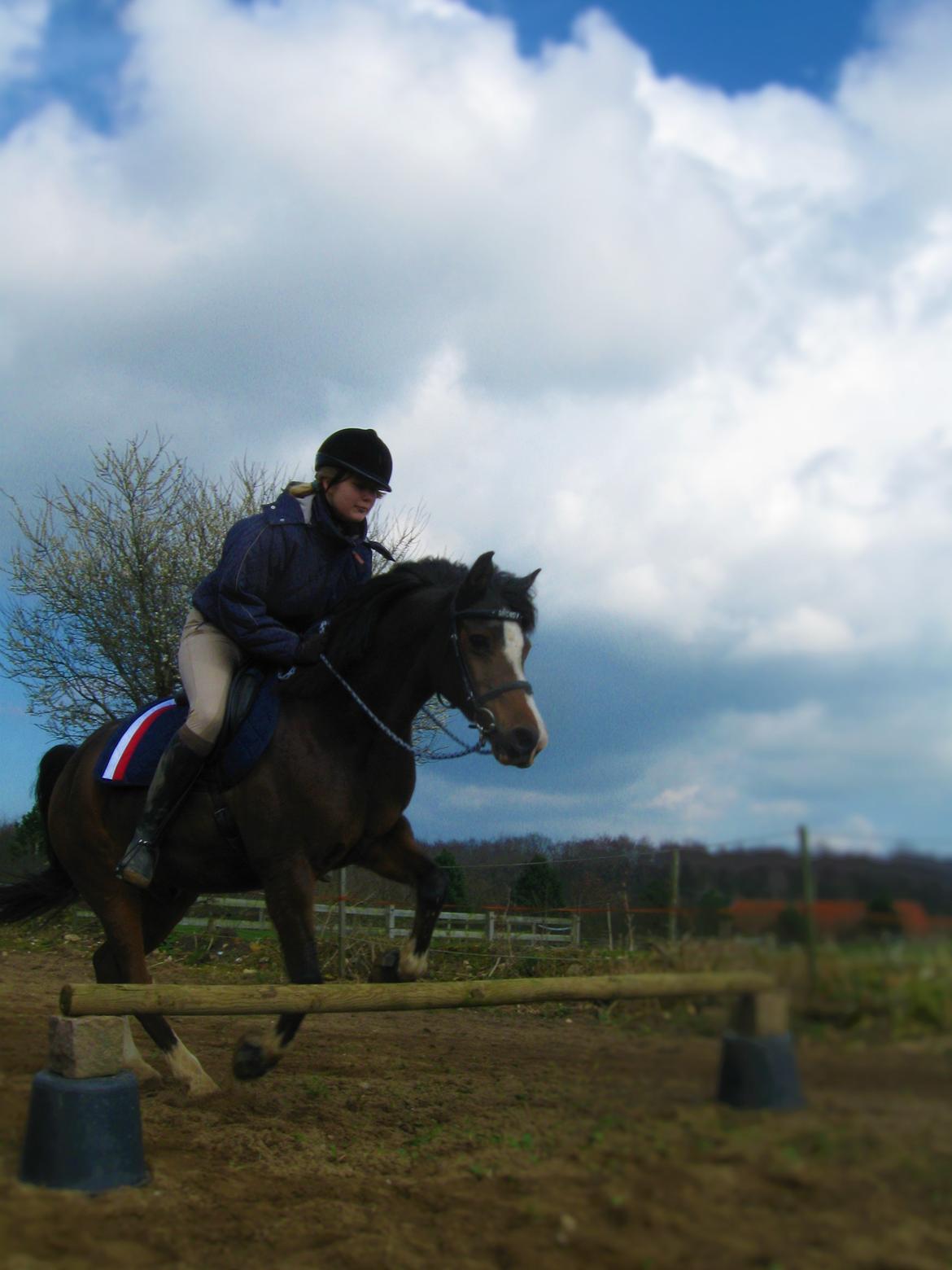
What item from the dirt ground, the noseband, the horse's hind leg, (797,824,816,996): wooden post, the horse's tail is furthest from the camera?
the horse's tail

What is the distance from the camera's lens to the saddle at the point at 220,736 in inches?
Answer: 168

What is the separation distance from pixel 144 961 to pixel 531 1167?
3155 mm

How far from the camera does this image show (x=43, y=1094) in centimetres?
341

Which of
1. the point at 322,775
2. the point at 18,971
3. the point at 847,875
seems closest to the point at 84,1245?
the point at 322,775

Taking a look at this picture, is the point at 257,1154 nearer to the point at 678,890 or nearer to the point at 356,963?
the point at 678,890

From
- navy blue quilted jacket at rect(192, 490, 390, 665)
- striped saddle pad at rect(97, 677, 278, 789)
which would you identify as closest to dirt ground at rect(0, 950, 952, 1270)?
striped saddle pad at rect(97, 677, 278, 789)

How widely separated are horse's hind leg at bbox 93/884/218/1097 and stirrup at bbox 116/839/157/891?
23.2 inches

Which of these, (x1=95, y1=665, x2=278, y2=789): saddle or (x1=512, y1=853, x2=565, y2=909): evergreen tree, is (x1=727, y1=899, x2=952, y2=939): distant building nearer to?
(x1=512, y1=853, x2=565, y2=909): evergreen tree

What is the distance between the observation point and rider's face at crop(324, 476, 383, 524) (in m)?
4.49

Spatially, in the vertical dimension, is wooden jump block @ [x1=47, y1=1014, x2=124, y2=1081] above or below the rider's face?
below

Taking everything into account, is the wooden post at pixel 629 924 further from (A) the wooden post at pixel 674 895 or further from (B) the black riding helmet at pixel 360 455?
(B) the black riding helmet at pixel 360 455

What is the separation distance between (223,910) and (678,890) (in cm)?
1352

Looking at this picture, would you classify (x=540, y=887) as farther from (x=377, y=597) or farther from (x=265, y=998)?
(x=265, y=998)

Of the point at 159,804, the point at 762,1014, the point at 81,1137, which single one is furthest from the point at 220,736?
the point at 762,1014
